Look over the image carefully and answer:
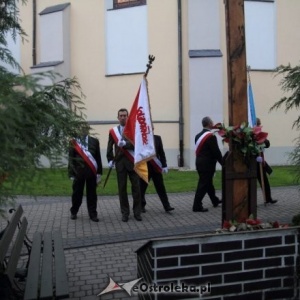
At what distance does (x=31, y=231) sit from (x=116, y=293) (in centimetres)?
352

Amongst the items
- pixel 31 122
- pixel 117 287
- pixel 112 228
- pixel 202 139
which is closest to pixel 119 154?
pixel 112 228

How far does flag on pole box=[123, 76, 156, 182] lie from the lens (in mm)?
8141

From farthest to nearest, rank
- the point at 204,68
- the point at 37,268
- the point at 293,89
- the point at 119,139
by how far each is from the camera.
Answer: the point at 204,68 < the point at 119,139 < the point at 293,89 < the point at 37,268

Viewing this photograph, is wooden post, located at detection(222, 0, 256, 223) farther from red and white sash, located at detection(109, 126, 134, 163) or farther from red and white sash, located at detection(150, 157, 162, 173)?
red and white sash, located at detection(150, 157, 162, 173)

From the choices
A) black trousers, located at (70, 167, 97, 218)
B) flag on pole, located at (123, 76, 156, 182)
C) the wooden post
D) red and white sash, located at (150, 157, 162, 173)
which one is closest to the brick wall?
the wooden post

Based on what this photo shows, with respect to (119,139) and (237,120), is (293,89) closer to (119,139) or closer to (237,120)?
(237,120)

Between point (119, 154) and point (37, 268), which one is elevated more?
point (119, 154)

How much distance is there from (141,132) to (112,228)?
1.73 m

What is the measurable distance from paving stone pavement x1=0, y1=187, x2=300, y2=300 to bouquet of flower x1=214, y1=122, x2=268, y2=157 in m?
1.87

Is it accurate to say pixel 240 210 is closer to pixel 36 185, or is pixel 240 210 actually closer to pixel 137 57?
pixel 36 185

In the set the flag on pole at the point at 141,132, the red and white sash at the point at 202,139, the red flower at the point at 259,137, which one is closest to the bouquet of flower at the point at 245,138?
the red flower at the point at 259,137

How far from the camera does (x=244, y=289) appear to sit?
356 cm

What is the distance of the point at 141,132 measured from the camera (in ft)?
26.7

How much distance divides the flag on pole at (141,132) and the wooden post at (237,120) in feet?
10.1
